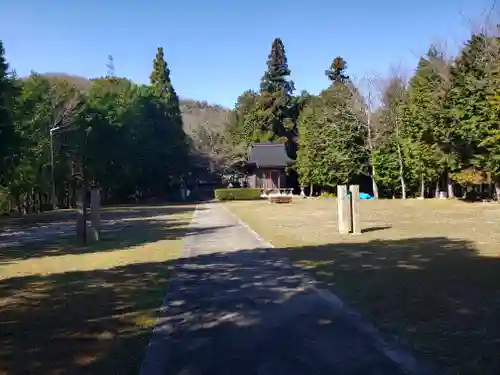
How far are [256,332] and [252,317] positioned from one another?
583 millimetres

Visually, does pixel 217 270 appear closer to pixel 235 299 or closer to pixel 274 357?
pixel 235 299

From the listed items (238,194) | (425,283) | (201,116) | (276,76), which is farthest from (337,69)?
(425,283)

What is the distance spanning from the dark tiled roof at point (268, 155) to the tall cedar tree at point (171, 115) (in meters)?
7.18

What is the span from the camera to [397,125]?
40219 millimetres

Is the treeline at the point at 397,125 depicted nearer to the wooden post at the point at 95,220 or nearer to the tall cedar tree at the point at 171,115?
the tall cedar tree at the point at 171,115

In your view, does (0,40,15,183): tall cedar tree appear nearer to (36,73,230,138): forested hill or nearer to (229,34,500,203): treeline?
(229,34,500,203): treeline

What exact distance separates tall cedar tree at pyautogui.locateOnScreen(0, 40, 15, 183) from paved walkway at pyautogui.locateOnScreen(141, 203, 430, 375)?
56.0 ft

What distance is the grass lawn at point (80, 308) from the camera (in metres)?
4.34

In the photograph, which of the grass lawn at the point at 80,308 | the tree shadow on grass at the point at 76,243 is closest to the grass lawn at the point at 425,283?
the grass lawn at the point at 80,308

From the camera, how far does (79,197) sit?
51.1ft

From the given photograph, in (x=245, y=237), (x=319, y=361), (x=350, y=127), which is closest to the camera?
(x=319, y=361)

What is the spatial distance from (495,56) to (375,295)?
24569 mm

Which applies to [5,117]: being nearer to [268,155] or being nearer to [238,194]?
[238,194]

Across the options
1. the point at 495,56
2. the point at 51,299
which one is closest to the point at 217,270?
the point at 51,299
